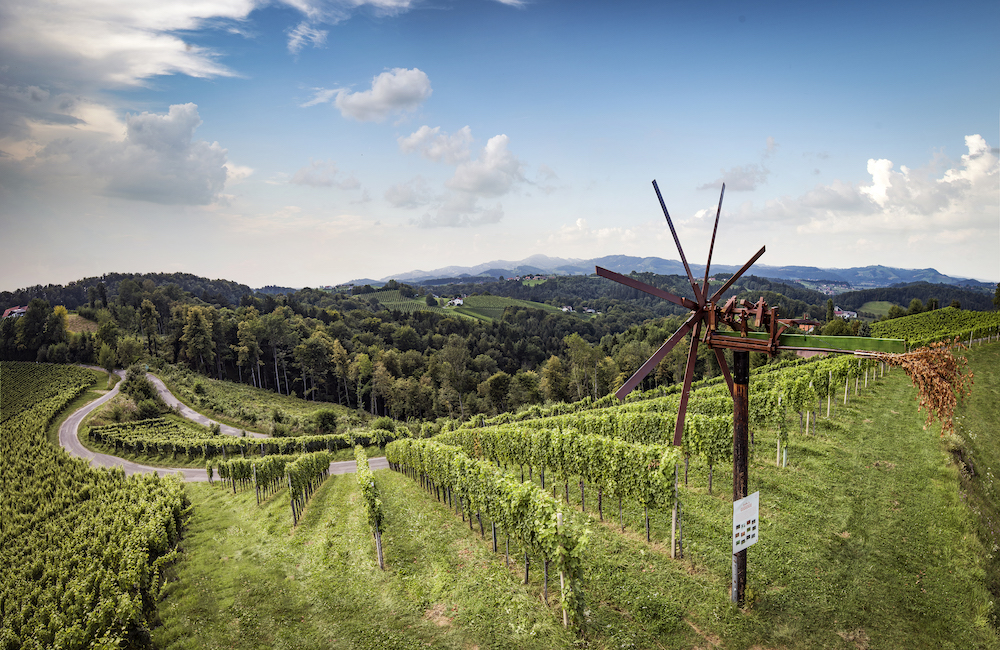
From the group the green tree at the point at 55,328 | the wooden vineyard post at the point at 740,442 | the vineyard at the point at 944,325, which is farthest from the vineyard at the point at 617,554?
the green tree at the point at 55,328

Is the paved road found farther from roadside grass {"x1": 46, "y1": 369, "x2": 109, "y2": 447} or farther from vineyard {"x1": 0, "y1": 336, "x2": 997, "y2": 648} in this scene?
vineyard {"x1": 0, "y1": 336, "x2": 997, "y2": 648}

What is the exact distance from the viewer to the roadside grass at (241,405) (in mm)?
59438

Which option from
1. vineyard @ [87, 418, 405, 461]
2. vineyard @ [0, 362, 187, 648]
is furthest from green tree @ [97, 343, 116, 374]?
vineyard @ [0, 362, 187, 648]

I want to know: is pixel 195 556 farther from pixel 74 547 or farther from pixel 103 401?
pixel 103 401

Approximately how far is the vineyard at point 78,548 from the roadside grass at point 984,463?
23332 millimetres

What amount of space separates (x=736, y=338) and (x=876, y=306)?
231 meters

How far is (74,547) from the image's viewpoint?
1797cm

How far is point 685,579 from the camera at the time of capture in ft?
38.3

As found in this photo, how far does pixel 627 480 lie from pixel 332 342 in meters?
99.8

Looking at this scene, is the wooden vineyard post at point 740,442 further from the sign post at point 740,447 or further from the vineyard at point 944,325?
the vineyard at point 944,325

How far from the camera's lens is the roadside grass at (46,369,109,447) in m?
44.8

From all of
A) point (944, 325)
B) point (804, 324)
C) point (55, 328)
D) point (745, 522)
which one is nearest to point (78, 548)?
point (745, 522)

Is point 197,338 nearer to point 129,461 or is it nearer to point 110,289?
point 129,461

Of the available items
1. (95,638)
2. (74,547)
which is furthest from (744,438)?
(74,547)
